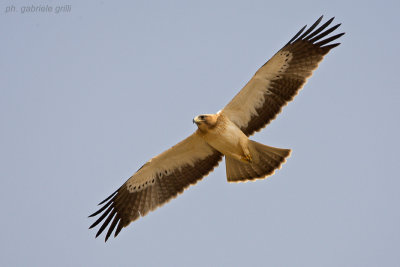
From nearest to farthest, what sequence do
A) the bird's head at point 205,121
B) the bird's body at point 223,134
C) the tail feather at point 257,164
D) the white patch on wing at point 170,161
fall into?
the bird's head at point 205,121 → the bird's body at point 223,134 → the tail feather at point 257,164 → the white patch on wing at point 170,161

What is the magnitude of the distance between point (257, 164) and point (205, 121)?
57.3 inches

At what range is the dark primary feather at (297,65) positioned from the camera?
11.1 m

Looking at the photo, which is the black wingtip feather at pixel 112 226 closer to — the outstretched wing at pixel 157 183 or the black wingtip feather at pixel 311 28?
the outstretched wing at pixel 157 183

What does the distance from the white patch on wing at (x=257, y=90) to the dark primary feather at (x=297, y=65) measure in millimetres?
56

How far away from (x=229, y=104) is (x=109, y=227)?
3.32 m

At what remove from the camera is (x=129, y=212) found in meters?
11.9

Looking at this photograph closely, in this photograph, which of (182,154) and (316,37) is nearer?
(316,37)

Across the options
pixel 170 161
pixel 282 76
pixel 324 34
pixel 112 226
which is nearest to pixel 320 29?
pixel 324 34

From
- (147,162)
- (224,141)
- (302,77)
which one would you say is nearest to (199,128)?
(224,141)

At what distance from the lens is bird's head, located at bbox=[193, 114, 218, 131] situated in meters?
10.9

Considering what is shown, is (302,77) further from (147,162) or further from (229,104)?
(147,162)

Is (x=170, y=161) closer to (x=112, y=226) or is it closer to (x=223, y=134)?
(x=223, y=134)

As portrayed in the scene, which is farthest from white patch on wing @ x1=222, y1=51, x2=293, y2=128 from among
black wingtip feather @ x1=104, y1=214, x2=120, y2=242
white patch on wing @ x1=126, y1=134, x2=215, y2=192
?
black wingtip feather @ x1=104, y1=214, x2=120, y2=242

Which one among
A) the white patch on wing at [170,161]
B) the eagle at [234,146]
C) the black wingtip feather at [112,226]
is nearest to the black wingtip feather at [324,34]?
the eagle at [234,146]
